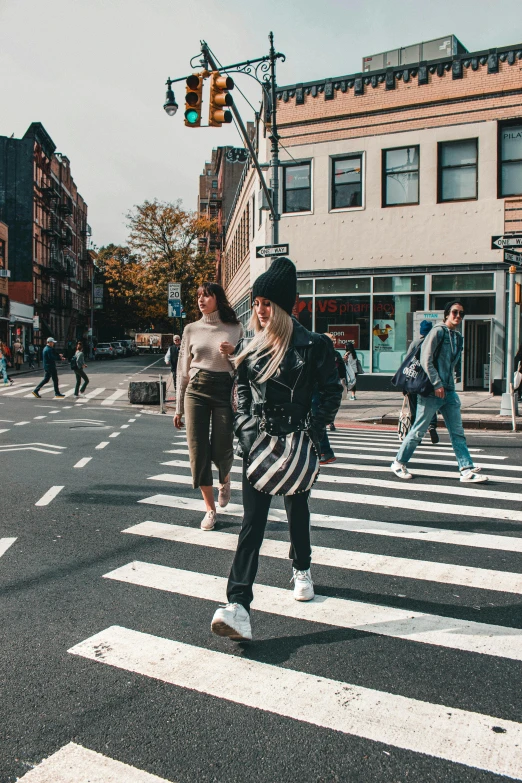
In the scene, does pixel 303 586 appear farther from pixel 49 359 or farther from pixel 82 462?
pixel 49 359

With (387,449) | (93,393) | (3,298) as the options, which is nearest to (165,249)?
(3,298)

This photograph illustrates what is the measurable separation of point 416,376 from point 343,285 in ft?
51.2

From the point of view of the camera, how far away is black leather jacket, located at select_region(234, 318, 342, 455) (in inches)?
150

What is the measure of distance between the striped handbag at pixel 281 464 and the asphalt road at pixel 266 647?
0.81m

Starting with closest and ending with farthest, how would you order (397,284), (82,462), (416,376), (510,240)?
1. (416,376)
2. (82,462)
3. (510,240)
4. (397,284)

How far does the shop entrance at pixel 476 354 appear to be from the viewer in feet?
70.7

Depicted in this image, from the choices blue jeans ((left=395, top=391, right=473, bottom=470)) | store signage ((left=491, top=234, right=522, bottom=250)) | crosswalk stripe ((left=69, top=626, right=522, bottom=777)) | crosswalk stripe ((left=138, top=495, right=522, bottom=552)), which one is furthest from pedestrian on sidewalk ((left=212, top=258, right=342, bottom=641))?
store signage ((left=491, top=234, right=522, bottom=250))

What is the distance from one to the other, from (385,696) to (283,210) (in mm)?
22424

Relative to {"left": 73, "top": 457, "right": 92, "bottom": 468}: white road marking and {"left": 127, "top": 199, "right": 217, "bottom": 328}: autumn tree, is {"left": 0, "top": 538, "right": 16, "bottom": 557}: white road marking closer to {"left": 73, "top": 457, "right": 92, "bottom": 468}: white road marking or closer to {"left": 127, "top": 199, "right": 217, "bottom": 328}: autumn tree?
{"left": 73, "top": 457, "right": 92, "bottom": 468}: white road marking

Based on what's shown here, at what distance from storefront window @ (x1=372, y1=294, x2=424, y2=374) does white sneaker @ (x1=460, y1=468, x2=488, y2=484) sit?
14383mm

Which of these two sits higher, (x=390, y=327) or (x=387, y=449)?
(x=390, y=327)

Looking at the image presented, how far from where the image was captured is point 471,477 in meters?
8.04

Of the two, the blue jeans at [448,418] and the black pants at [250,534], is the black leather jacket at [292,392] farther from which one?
the blue jeans at [448,418]

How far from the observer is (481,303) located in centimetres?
2134
